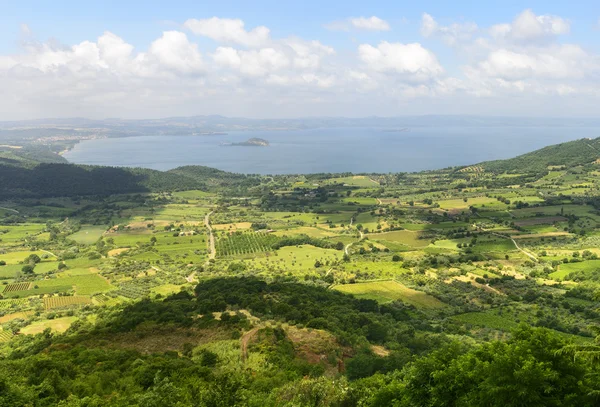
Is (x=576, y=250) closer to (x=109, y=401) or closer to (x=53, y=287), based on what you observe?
(x=109, y=401)

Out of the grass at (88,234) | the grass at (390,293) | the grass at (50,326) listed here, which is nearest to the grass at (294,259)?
the grass at (390,293)

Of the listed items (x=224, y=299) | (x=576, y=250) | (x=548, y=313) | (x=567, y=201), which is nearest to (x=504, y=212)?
(x=567, y=201)

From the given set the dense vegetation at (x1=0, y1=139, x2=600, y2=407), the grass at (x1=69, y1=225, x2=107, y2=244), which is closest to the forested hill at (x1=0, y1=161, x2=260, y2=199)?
the dense vegetation at (x1=0, y1=139, x2=600, y2=407)

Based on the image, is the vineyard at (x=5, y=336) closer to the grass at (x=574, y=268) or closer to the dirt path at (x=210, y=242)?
the dirt path at (x=210, y=242)

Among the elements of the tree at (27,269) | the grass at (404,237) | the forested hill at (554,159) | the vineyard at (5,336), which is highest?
the forested hill at (554,159)

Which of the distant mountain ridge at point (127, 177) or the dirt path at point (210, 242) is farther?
the distant mountain ridge at point (127, 177)

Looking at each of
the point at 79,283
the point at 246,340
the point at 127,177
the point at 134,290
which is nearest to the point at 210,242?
the point at 79,283
